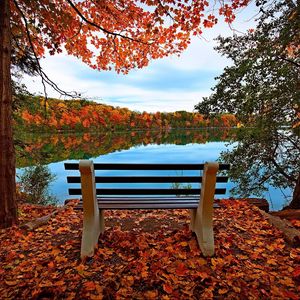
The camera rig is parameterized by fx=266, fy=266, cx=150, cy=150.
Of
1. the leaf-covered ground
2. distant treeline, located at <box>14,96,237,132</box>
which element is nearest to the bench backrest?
the leaf-covered ground

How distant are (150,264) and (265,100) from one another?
19.1ft

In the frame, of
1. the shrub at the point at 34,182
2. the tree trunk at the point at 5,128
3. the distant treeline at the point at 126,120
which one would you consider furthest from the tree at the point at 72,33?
the distant treeline at the point at 126,120

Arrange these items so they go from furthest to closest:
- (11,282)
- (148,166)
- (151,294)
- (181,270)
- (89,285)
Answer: (148,166) → (181,270) → (11,282) → (89,285) → (151,294)

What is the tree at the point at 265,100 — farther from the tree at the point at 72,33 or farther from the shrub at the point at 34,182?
the shrub at the point at 34,182

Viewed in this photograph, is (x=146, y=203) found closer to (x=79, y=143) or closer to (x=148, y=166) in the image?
(x=148, y=166)

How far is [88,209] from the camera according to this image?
10.7 ft

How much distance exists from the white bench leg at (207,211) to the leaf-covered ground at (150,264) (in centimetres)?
13

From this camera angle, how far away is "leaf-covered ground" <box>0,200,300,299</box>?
2.51 metres

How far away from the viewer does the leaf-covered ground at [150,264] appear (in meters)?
2.51

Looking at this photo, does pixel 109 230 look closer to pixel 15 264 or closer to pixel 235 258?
pixel 15 264

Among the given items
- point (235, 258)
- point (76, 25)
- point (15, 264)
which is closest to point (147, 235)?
point (235, 258)

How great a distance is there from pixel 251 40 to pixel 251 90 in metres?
1.70

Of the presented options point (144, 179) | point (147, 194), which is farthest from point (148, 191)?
point (144, 179)

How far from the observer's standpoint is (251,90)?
721cm
